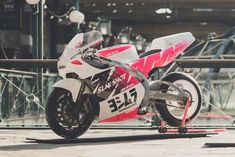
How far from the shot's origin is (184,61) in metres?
9.05

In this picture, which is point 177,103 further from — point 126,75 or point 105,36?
point 105,36

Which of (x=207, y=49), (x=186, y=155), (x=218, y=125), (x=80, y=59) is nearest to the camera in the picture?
(x=186, y=155)

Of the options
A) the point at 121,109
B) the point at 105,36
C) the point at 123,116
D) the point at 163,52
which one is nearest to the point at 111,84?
the point at 121,109

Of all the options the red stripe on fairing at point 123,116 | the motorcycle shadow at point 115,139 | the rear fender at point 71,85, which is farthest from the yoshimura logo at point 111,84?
the motorcycle shadow at point 115,139

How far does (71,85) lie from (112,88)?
0.57 meters

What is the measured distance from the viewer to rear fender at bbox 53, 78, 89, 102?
23.0 feet

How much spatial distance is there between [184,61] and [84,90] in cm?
245

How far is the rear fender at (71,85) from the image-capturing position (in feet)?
23.0

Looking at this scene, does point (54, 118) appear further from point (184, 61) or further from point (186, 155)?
point (184, 61)

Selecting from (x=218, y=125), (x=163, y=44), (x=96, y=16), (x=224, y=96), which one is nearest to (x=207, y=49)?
(x=224, y=96)

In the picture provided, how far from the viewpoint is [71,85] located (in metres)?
7.05

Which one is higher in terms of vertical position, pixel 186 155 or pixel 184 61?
pixel 184 61

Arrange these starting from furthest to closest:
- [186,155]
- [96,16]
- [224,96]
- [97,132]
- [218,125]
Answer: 1. [96,16]
2. [224,96]
3. [218,125]
4. [97,132]
5. [186,155]

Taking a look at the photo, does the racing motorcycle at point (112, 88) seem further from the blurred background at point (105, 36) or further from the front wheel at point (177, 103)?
the blurred background at point (105, 36)
